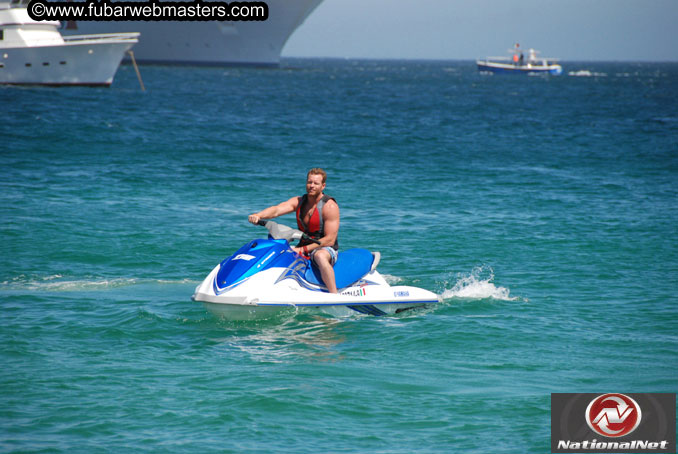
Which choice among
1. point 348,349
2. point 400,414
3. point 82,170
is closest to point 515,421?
point 400,414

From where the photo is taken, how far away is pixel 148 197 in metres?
17.5

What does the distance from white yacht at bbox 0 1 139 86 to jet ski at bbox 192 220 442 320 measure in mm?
43699

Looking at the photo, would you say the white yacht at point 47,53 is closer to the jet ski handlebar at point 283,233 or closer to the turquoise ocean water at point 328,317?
the turquoise ocean water at point 328,317

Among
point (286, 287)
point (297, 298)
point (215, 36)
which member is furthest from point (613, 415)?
point (215, 36)

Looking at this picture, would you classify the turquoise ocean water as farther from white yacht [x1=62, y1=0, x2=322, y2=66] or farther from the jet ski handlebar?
white yacht [x1=62, y1=0, x2=322, y2=66]

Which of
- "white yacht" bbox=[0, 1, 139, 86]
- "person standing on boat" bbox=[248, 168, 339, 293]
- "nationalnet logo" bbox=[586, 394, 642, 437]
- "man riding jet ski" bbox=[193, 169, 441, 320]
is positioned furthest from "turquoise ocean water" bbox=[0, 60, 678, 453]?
"white yacht" bbox=[0, 1, 139, 86]

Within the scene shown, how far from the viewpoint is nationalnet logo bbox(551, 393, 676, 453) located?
582 cm

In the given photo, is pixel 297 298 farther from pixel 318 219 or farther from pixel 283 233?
pixel 318 219

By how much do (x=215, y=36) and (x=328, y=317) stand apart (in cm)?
10286

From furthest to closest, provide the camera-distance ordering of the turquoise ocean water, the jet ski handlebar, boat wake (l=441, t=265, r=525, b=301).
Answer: boat wake (l=441, t=265, r=525, b=301) → the jet ski handlebar → the turquoise ocean water

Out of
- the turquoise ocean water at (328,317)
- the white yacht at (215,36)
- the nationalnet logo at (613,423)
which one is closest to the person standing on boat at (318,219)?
the turquoise ocean water at (328,317)

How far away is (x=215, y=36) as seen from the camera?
349 ft

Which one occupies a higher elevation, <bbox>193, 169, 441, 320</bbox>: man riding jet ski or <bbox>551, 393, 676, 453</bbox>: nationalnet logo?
<bbox>193, 169, 441, 320</bbox>: man riding jet ski

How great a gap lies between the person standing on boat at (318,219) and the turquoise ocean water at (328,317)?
66cm
